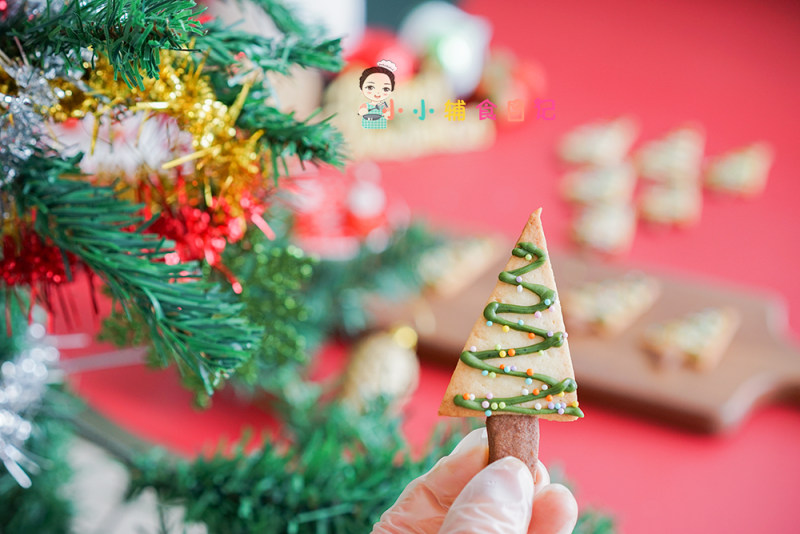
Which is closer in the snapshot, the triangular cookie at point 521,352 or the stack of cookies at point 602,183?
the triangular cookie at point 521,352

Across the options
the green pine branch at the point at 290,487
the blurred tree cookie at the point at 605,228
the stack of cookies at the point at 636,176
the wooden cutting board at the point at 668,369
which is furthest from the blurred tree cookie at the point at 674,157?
the green pine branch at the point at 290,487

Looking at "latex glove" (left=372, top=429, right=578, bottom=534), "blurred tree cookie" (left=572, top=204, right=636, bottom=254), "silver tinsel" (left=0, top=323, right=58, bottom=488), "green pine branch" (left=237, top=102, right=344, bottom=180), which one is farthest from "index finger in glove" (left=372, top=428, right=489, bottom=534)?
"blurred tree cookie" (left=572, top=204, right=636, bottom=254)

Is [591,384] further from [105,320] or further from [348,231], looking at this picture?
[105,320]

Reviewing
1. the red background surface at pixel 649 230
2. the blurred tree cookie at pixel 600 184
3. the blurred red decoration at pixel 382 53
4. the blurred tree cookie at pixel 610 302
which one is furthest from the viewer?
the blurred red decoration at pixel 382 53

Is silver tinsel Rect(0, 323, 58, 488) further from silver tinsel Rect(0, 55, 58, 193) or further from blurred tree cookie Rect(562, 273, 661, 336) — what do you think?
blurred tree cookie Rect(562, 273, 661, 336)

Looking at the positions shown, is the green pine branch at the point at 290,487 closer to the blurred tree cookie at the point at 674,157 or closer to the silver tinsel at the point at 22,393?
the silver tinsel at the point at 22,393

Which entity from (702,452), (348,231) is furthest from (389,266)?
(702,452)
